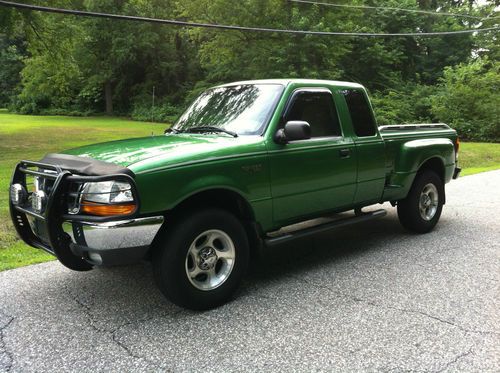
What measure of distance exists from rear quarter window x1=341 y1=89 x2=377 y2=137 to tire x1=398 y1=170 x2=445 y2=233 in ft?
3.91

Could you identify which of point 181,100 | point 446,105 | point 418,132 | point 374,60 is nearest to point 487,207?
point 418,132

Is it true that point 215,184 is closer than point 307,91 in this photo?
Yes

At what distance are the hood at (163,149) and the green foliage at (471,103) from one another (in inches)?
835

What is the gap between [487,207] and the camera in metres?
8.22

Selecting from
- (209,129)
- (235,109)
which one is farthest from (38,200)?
(235,109)

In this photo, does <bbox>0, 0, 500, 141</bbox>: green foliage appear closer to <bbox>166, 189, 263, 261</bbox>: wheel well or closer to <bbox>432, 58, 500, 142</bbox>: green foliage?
<bbox>432, 58, 500, 142</bbox>: green foliage

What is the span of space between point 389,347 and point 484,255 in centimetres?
280

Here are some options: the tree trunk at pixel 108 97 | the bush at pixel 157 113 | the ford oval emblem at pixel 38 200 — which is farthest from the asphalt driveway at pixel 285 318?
the tree trunk at pixel 108 97

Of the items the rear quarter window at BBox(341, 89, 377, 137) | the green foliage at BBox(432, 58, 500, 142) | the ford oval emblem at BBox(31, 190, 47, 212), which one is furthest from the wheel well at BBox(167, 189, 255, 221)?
the green foliage at BBox(432, 58, 500, 142)

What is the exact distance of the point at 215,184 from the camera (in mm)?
3914

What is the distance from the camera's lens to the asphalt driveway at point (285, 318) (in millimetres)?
3143

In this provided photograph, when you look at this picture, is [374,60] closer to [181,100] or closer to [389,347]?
[181,100]

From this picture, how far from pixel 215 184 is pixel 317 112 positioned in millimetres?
1774

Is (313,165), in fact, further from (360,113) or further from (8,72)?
(8,72)
